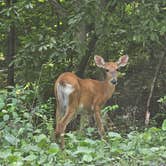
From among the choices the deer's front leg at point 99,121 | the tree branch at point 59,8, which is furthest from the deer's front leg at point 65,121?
the tree branch at point 59,8

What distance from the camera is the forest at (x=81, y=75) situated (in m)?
6.08

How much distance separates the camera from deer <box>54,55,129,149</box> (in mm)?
8898

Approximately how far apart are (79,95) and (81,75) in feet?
6.31

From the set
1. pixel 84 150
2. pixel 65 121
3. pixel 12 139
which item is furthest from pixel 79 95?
pixel 84 150

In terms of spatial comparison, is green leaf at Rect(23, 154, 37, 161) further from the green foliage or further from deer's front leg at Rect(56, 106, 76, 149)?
deer's front leg at Rect(56, 106, 76, 149)

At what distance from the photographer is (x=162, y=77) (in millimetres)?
12016

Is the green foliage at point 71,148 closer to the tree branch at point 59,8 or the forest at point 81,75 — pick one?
the forest at point 81,75

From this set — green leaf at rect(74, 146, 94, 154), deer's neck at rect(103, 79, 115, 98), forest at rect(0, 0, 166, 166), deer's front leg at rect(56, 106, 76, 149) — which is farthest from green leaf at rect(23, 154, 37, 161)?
deer's neck at rect(103, 79, 115, 98)

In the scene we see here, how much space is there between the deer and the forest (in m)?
0.23

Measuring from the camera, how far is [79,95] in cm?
941

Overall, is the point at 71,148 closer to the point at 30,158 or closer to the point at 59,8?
the point at 30,158

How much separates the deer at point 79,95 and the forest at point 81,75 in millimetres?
229

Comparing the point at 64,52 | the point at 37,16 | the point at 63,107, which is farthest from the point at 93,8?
the point at 37,16

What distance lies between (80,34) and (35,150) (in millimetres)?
4226
